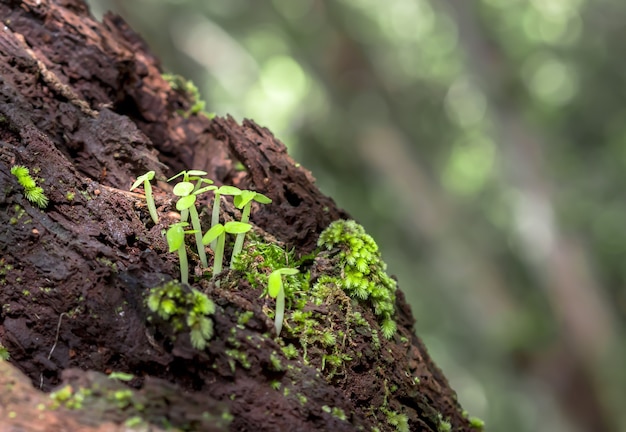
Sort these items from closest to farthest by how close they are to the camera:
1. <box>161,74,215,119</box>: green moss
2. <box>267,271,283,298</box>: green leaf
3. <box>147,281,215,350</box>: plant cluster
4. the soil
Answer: the soil
<box>147,281,215,350</box>: plant cluster
<box>267,271,283,298</box>: green leaf
<box>161,74,215,119</box>: green moss

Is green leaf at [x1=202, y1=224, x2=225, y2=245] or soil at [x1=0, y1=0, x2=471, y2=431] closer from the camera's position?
soil at [x1=0, y1=0, x2=471, y2=431]

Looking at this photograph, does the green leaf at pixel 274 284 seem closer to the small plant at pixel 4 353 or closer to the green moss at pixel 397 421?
the green moss at pixel 397 421

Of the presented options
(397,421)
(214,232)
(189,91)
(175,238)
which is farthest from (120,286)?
(189,91)

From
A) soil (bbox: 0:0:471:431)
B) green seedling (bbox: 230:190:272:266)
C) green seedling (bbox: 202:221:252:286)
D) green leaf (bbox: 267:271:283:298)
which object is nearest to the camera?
soil (bbox: 0:0:471:431)

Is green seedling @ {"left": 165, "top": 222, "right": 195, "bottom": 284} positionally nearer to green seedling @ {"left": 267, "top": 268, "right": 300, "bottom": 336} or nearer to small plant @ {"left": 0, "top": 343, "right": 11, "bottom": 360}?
green seedling @ {"left": 267, "top": 268, "right": 300, "bottom": 336}

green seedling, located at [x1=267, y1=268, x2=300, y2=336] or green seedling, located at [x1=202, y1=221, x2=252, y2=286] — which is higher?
green seedling, located at [x1=202, y1=221, x2=252, y2=286]

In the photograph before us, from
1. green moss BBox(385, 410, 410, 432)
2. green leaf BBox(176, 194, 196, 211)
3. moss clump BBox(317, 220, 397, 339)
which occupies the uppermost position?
A: moss clump BBox(317, 220, 397, 339)

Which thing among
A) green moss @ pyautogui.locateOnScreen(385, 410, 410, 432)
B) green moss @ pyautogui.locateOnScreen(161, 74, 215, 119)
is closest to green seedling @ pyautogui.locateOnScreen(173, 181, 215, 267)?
green moss @ pyautogui.locateOnScreen(385, 410, 410, 432)
